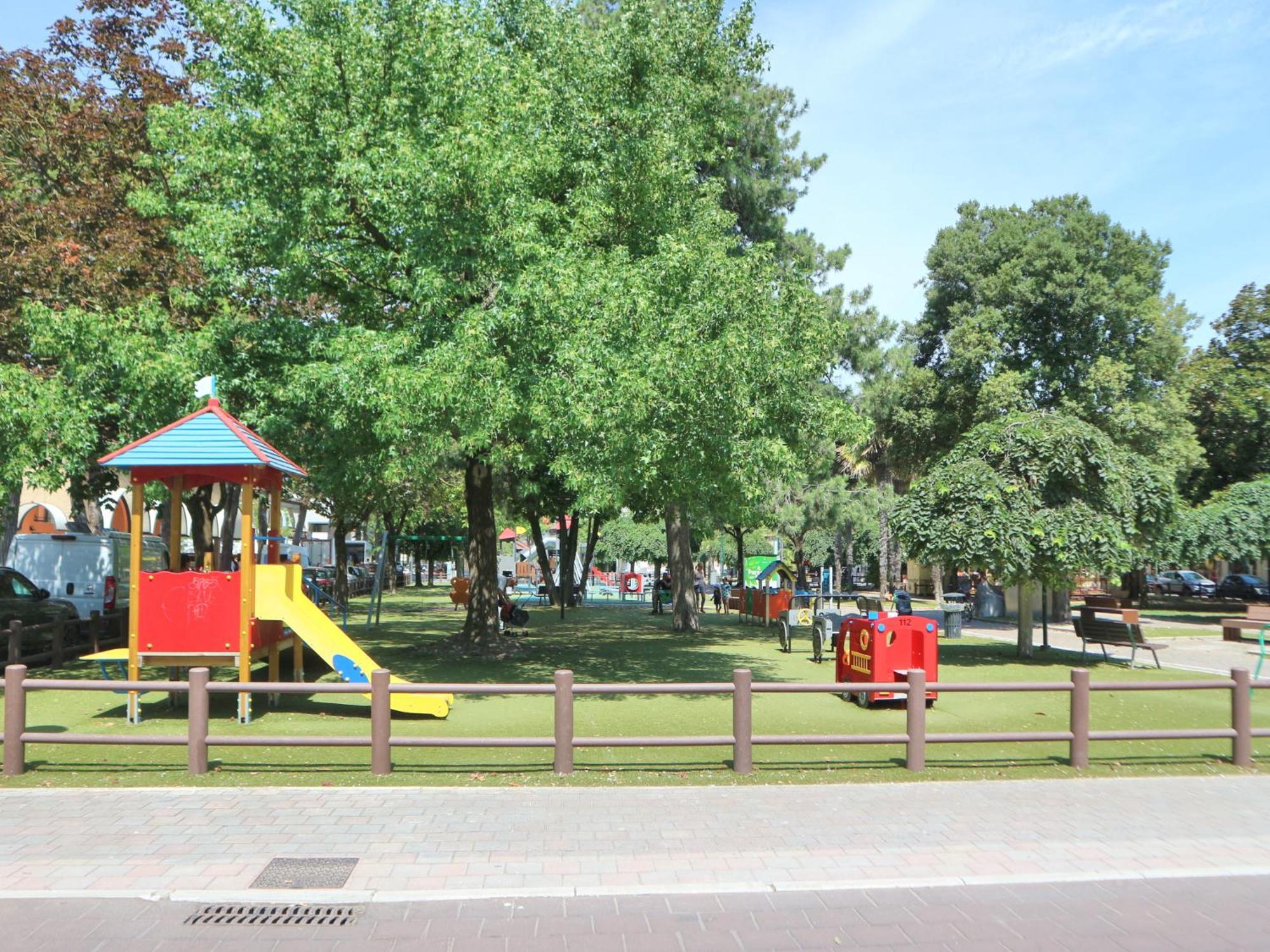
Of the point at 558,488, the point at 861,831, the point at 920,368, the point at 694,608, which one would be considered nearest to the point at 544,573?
the point at 558,488

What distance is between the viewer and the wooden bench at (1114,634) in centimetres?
1775

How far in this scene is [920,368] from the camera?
117 ft

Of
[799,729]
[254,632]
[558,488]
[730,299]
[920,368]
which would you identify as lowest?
[799,729]

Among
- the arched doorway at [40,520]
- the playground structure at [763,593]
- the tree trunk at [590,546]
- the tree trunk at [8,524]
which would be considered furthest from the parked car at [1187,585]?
the arched doorway at [40,520]

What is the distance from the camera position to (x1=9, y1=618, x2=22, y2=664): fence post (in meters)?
14.4

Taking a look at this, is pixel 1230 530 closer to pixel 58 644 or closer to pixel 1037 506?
pixel 1037 506

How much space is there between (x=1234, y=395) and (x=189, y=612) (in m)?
39.2

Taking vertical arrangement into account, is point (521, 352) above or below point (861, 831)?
above

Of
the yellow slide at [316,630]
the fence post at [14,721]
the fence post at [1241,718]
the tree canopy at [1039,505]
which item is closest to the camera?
the fence post at [14,721]

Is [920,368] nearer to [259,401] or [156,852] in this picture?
[259,401]

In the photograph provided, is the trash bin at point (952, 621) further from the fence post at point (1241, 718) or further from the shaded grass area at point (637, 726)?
the fence post at point (1241, 718)

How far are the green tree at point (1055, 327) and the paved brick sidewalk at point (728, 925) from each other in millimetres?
27612

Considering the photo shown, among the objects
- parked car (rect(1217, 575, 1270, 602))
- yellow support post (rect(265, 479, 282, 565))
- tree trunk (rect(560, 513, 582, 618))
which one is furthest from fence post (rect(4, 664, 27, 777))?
parked car (rect(1217, 575, 1270, 602))

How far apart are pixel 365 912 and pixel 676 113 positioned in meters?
14.0
